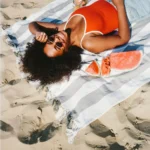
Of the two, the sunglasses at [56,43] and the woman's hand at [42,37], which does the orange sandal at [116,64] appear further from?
the woman's hand at [42,37]

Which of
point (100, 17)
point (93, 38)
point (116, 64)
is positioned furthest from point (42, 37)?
point (116, 64)

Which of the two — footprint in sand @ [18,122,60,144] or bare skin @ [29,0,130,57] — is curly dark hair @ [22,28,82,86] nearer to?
bare skin @ [29,0,130,57]

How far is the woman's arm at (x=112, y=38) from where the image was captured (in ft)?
9.80

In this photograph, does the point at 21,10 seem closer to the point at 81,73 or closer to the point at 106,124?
the point at 81,73

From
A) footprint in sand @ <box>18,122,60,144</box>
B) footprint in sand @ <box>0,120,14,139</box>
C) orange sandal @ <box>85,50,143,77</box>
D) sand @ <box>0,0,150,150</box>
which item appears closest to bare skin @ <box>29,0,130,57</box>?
orange sandal @ <box>85,50,143,77</box>

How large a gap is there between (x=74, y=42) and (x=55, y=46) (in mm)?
293

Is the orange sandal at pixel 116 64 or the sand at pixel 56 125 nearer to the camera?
the sand at pixel 56 125

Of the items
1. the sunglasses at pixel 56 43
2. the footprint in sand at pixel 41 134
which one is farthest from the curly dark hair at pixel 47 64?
the footprint in sand at pixel 41 134

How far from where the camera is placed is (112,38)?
3.06 meters

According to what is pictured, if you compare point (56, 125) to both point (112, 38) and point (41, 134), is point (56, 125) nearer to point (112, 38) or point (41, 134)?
point (41, 134)

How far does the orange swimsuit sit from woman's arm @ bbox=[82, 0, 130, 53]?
101 mm

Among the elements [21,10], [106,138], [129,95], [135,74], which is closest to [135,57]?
[135,74]

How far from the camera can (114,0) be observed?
2.99 m

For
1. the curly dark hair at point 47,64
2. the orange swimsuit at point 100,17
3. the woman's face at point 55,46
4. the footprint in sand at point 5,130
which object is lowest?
the footprint in sand at point 5,130
